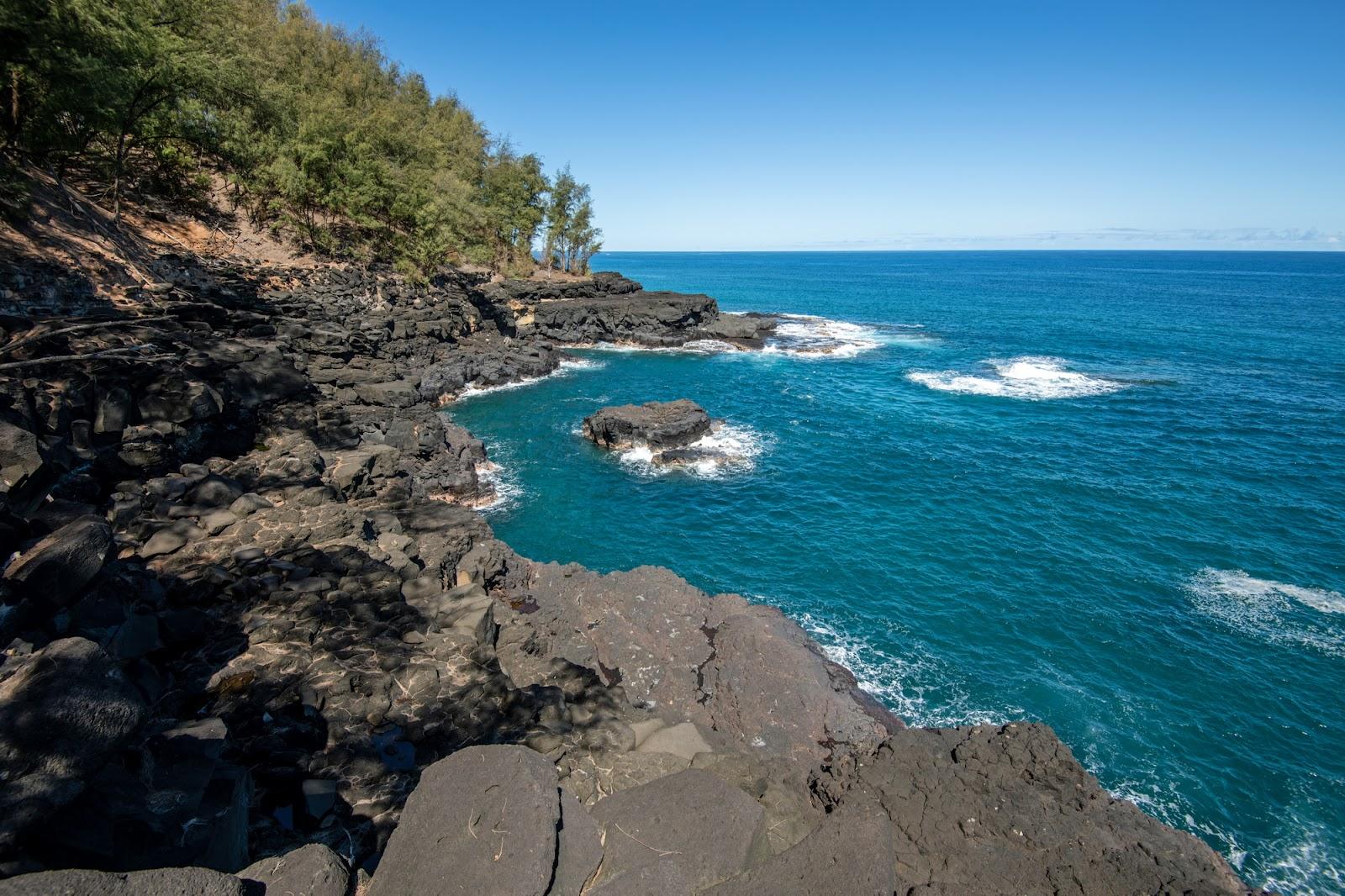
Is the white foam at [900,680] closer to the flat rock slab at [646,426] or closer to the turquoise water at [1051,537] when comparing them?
the turquoise water at [1051,537]

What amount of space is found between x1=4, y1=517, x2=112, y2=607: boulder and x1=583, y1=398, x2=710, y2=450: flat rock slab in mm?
26732

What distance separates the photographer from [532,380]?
49.6m

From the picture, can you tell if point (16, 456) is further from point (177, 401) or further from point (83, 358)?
point (177, 401)

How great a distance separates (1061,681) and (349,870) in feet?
62.4

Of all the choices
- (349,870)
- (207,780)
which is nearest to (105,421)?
(207,780)

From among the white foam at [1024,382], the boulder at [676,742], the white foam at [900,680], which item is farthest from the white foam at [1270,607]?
the white foam at [1024,382]

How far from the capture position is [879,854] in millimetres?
7492

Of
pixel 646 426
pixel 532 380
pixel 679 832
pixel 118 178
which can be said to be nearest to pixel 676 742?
pixel 679 832

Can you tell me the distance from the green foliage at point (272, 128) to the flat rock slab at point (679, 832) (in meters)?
28.9

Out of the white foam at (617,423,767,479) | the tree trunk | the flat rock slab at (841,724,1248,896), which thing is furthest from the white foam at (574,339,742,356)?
the flat rock slab at (841,724,1248,896)

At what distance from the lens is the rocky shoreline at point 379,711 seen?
6148mm

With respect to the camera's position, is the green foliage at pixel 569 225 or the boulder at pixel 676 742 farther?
the green foliage at pixel 569 225

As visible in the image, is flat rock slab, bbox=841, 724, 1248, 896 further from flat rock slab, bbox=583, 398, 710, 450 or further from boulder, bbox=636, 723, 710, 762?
flat rock slab, bbox=583, 398, 710, 450

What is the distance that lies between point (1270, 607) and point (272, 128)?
61.4 meters
